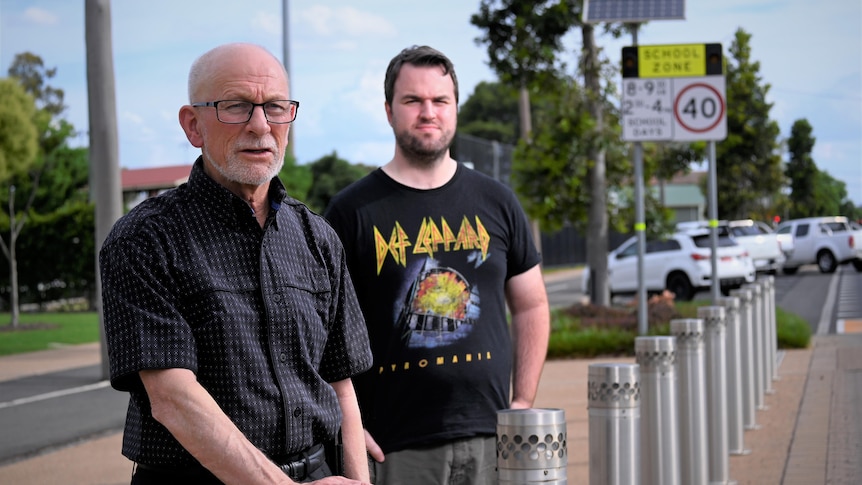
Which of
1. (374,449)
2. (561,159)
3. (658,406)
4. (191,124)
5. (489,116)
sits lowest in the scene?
(658,406)

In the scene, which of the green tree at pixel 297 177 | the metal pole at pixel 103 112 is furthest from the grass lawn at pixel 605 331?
the green tree at pixel 297 177

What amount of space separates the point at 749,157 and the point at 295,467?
170 feet

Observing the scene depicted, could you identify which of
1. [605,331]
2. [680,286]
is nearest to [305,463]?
[605,331]

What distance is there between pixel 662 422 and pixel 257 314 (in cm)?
325

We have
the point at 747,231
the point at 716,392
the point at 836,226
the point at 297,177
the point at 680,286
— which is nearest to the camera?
the point at 716,392

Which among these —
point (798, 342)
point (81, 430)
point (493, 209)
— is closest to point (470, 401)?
point (493, 209)

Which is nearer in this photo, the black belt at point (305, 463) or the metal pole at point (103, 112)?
the black belt at point (305, 463)

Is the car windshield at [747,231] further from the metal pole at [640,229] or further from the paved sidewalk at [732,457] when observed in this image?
the metal pole at [640,229]

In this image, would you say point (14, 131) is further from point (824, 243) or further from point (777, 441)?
point (824, 243)

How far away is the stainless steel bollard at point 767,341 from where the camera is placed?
11945 millimetres

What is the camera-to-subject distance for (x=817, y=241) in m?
42.0

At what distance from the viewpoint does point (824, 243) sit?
41.9m

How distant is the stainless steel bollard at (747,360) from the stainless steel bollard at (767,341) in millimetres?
1590

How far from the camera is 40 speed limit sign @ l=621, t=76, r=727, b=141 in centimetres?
1202
